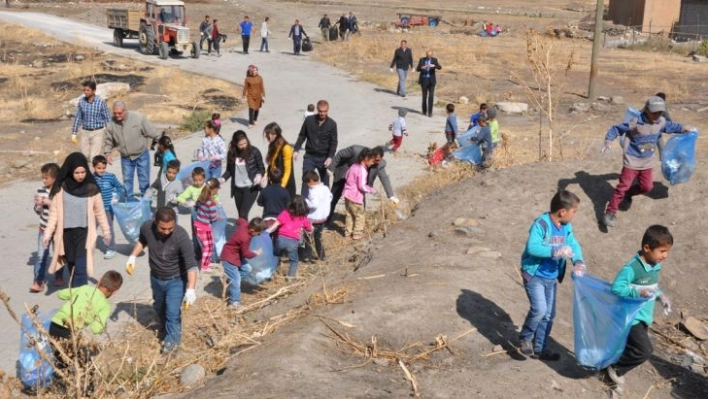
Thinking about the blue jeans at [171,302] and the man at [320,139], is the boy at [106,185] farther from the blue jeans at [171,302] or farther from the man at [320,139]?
the blue jeans at [171,302]

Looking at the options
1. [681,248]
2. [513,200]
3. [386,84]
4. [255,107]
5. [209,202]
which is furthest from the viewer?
[386,84]

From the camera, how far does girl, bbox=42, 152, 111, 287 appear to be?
807 cm

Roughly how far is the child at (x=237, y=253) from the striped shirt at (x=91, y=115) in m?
4.04

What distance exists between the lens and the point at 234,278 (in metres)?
8.27

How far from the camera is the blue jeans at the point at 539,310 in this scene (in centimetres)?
645

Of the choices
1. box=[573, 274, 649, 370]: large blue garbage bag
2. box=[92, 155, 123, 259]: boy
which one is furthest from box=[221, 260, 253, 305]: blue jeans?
box=[573, 274, 649, 370]: large blue garbage bag

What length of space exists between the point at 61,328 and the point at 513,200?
583 cm

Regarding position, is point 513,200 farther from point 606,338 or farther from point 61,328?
point 61,328

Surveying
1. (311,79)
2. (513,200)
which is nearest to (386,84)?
(311,79)

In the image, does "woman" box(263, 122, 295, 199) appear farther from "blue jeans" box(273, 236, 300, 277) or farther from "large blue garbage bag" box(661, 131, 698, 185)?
"large blue garbage bag" box(661, 131, 698, 185)

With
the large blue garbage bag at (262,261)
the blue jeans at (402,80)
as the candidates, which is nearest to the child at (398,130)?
the large blue garbage bag at (262,261)

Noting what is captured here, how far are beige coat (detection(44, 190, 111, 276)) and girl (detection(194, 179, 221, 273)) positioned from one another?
1029 millimetres

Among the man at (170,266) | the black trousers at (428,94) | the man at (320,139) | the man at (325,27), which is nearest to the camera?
the man at (170,266)

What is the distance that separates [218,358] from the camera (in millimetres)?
6773
